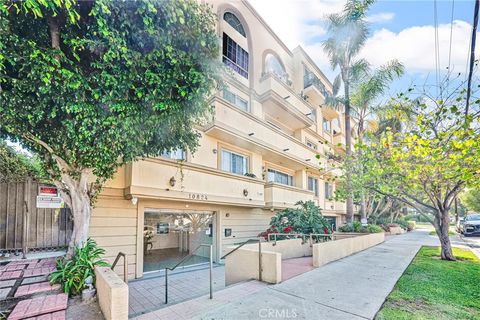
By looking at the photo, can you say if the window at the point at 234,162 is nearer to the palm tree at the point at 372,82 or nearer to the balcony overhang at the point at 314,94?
the palm tree at the point at 372,82

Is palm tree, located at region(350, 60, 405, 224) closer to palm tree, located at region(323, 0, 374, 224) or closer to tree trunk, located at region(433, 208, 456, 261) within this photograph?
palm tree, located at region(323, 0, 374, 224)

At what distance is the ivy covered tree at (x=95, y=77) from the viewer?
4406mm

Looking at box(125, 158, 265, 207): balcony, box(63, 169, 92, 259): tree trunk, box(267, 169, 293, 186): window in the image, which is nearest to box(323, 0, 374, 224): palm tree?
box(267, 169, 293, 186): window

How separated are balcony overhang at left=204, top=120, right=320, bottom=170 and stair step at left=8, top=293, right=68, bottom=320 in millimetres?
7526

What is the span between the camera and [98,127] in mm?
5023

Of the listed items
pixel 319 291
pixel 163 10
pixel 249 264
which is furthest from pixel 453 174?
pixel 163 10

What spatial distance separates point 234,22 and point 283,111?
592cm

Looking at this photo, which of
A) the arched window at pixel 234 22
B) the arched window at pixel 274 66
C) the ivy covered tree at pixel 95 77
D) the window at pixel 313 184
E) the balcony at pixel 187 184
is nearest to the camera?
the ivy covered tree at pixel 95 77

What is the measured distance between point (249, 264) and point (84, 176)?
16.2ft

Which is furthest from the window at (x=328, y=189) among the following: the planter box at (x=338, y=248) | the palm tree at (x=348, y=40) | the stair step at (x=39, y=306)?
the stair step at (x=39, y=306)

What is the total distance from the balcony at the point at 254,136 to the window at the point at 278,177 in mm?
708

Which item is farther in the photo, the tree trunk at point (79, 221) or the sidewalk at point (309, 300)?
the tree trunk at point (79, 221)

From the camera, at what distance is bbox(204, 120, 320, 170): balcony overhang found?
36.0 ft

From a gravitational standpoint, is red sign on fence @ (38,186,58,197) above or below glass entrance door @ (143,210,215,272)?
above
